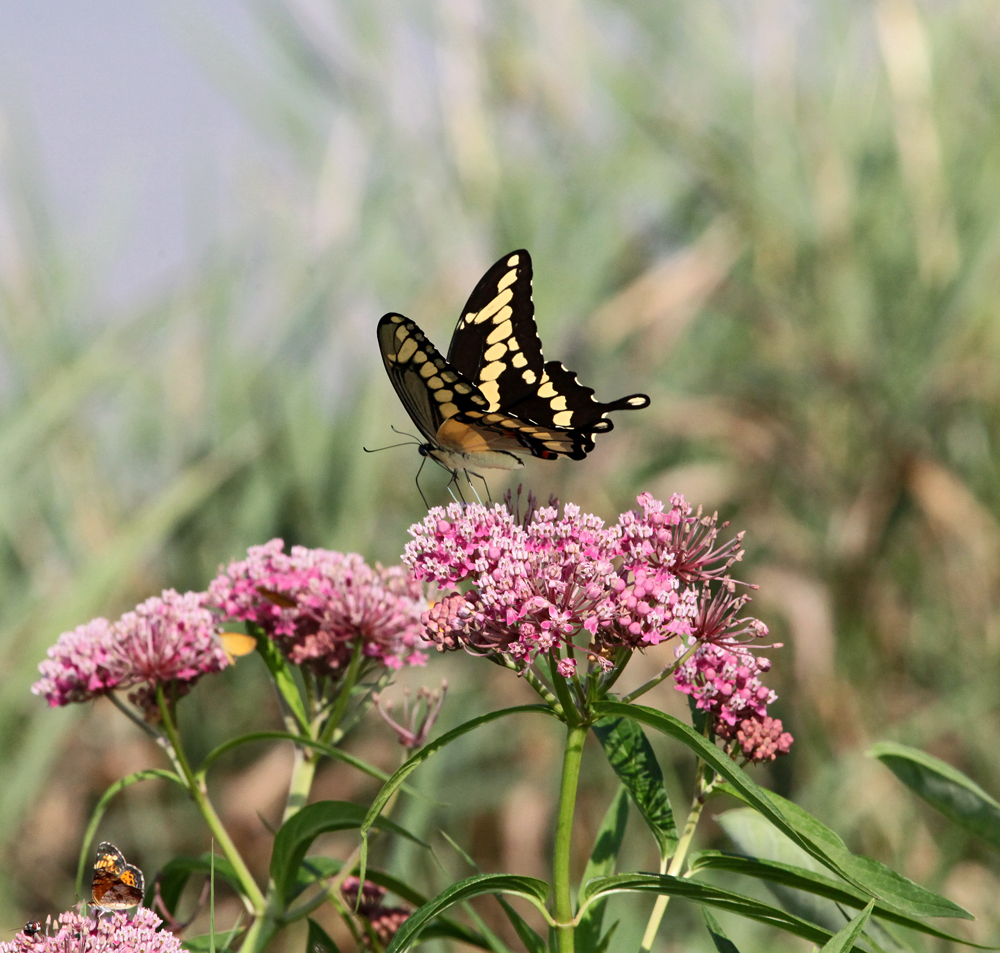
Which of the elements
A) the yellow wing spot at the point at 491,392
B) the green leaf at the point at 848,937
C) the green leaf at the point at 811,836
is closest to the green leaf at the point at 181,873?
the green leaf at the point at 811,836

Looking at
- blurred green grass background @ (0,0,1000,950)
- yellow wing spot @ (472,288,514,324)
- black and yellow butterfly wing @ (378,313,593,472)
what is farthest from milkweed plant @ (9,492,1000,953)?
blurred green grass background @ (0,0,1000,950)

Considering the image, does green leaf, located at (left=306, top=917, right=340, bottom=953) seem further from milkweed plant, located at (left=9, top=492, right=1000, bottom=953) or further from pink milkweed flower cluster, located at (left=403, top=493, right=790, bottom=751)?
pink milkweed flower cluster, located at (left=403, top=493, right=790, bottom=751)

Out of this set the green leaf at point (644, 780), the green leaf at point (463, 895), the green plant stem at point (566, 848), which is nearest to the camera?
the green leaf at point (463, 895)

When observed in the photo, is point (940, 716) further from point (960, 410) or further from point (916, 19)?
point (916, 19)

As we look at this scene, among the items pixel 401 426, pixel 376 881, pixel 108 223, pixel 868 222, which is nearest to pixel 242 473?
pixel 401 426

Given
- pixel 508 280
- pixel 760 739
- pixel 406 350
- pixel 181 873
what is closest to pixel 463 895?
pixel 760 739

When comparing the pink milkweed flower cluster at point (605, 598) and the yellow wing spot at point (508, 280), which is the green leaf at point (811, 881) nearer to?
the pink milkweed flower cluster at point (605, 598)
